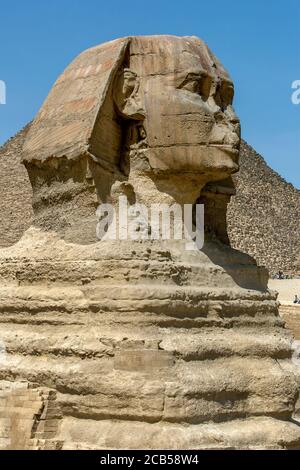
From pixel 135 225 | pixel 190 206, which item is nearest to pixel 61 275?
pixel 135 225

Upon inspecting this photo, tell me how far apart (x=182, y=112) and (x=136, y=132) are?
0.43 m

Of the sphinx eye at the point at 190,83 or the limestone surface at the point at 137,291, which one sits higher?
the sphinx eye at the point at 190,83

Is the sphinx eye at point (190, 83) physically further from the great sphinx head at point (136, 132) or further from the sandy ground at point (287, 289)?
the sandy ground at point (287, 289)

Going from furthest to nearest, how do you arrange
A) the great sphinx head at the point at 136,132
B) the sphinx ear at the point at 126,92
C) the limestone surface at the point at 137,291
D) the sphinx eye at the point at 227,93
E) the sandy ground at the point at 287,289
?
the sandy ground at the point at 287,289, the sphinx eye at the point at 227,93, the sphinx ear at the point at 126,92, the great sphinx head at the point at 136,132, the limestone surface at the point at 137,291

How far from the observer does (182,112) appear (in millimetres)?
7797

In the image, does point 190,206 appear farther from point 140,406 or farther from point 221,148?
point 140,406

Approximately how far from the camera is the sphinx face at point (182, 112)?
25.6ft

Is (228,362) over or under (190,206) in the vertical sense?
under

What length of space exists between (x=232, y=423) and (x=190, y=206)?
5.46 ft

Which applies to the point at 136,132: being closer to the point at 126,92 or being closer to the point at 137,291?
the point at 126,92

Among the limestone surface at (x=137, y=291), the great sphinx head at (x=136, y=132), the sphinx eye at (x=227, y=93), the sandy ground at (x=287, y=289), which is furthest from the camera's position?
the sandy ground at (x=287, y=289)

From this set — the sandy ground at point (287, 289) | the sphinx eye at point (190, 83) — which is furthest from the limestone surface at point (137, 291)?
the sandy ground at point (287, 289)

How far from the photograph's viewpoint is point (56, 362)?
7363 mm

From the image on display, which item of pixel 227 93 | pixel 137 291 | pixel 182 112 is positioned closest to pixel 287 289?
pixel 227 93
